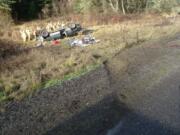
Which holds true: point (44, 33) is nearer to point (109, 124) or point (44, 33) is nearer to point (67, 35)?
point (67, 35)

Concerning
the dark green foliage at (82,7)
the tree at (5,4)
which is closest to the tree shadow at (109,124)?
the tree at (5,4)

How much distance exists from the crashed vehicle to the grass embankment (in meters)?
1.10

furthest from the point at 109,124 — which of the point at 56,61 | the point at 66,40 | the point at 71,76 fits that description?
the point at 66,40

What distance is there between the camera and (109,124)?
12328 millimetres

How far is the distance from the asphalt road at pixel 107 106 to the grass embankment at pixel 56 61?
800 millimetres

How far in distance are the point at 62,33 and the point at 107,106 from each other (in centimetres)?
1373

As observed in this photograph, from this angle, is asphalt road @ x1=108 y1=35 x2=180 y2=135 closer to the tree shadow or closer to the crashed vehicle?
the tree shadow

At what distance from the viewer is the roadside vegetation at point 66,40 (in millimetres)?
17219

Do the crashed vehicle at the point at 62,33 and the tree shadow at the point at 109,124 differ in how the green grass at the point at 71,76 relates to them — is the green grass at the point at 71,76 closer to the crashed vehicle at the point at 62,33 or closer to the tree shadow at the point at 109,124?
the tree shadow at the point at 109,124

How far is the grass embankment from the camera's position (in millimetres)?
16328

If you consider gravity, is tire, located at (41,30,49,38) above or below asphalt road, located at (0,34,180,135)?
above

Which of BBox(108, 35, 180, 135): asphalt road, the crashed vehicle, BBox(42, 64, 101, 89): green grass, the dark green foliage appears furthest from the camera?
the dark green foliage

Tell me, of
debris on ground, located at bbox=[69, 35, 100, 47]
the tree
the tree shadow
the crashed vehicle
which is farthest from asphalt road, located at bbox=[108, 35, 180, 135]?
the tree

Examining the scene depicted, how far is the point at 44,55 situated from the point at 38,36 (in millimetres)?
6447
